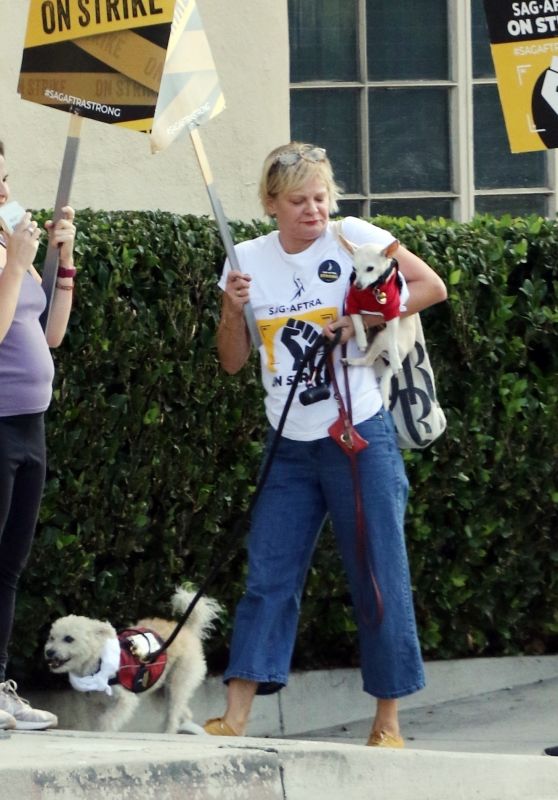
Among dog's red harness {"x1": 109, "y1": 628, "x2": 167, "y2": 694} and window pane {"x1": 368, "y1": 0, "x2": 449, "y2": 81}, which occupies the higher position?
window pane {"x1": 368, "y1": 0, "x2": 449, "y2": 81}

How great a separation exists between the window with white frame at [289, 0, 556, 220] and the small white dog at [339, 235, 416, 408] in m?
4.21

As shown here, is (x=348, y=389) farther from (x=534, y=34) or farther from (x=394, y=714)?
(x=534, y=34)

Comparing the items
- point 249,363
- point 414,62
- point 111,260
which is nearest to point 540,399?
point 249,363

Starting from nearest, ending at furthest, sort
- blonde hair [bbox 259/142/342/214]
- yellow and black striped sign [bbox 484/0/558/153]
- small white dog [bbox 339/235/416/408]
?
small white dog [bbox 339/235/416/408], blonde hair [bbox 259/142/342/214], yellow and black striped sign [bbox 484/0/558/153]

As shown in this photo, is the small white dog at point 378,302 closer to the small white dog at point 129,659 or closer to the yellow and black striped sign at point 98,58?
the yellow and black striped sign at point 98,58

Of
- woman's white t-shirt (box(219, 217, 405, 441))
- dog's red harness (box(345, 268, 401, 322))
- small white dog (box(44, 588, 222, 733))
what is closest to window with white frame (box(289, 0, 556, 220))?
small white dog (box(44, 588, 222, 733))

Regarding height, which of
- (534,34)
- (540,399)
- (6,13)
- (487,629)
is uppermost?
(6,13)

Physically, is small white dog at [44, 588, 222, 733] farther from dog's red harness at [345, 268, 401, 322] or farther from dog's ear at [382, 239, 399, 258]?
dog's ear at [382, 239, 399, 258]

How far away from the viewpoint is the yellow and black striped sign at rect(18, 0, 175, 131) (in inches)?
216

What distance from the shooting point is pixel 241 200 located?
9109 mm

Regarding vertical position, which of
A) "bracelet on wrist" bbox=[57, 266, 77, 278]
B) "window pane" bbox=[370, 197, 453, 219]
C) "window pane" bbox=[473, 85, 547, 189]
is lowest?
"bracelet on wrist" bbox=[57, 266, 77, 278]

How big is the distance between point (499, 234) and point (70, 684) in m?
2.76

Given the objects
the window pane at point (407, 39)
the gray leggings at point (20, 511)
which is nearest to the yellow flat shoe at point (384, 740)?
the gray leggings at point (20, 511)

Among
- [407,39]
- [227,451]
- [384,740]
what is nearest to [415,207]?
[407,39]
